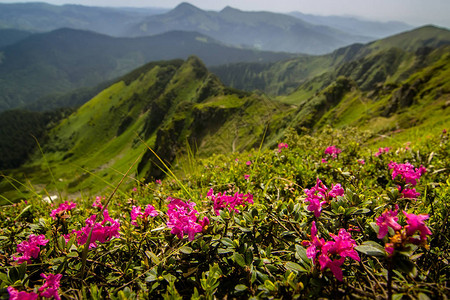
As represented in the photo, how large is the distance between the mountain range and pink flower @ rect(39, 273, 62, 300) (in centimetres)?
627

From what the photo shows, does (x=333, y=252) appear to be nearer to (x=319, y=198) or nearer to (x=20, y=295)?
(x=319, y=198)

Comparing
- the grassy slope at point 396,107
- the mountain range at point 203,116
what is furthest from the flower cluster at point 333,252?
the grassy slope at point 396,107

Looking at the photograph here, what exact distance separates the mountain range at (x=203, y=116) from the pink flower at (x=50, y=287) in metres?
6.27

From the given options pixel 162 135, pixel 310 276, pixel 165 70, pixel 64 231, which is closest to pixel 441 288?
pixel 310 276

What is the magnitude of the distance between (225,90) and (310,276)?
12867cm

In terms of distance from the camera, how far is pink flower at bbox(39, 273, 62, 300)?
158cm

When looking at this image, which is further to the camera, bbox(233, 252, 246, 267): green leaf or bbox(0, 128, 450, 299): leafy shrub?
bbox(233, 252, 246, 267): green leaf

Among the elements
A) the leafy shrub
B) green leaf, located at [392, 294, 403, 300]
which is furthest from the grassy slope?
green leaf, located at [392, 294, 403, 300]

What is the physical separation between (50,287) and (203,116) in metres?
93.4

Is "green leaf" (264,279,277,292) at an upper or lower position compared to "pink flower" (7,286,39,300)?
upper

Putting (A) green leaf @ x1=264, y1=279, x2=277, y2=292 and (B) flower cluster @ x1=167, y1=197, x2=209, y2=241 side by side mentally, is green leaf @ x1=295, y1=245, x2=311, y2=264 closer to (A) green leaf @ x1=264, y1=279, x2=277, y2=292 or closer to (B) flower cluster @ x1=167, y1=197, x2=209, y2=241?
(A) green leaf @ x1=264, y1=279, x2=277, y2=292

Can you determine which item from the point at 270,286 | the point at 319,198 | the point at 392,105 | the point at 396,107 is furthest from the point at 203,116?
the point at 270,286

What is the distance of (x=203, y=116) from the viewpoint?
93688 millimetres

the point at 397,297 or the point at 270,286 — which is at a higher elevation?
the point at 397,297
